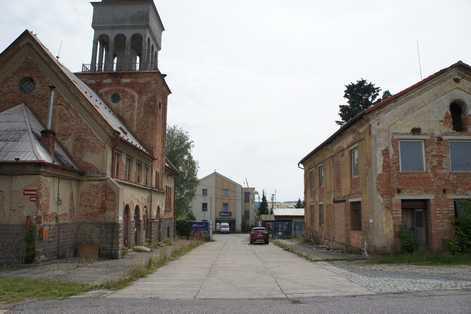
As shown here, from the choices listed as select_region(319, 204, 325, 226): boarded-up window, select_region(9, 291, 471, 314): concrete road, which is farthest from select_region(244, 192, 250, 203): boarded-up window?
select_region(9, 291, 471, 314): concrete road

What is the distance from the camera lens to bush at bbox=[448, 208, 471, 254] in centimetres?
1883

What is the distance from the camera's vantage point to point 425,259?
1778 cm

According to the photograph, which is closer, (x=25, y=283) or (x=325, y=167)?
(x=25, y=283)

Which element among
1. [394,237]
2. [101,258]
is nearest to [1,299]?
[101,258]

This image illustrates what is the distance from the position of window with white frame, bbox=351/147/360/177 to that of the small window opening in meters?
4.86

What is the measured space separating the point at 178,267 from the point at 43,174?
264 inches

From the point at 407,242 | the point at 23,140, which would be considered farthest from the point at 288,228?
the point at 23,140

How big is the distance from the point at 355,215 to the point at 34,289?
1703 cm

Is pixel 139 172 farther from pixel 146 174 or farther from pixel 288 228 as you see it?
pixel 288 228

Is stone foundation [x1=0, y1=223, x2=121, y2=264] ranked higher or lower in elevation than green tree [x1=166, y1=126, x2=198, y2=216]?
lower

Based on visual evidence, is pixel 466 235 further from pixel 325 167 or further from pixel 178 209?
pixel 178 209

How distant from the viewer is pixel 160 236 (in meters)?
33.2

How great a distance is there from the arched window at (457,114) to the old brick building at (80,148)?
16.8 meters

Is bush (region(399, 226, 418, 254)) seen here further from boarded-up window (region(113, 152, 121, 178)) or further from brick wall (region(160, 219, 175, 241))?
brick wall (region(160, 219, 175, 241))
